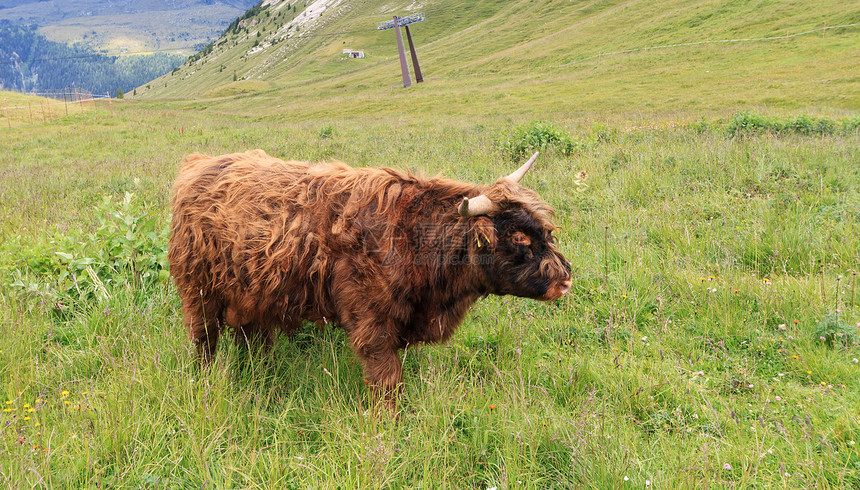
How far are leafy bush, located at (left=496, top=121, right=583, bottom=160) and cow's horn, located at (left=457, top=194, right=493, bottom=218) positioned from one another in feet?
23.4

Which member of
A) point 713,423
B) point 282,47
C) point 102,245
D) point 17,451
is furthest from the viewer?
point 282,47

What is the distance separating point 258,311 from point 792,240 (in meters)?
5.33

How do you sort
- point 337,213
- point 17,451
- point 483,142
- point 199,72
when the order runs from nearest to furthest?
1. point 17,451
2. point 337,213
3. point 483,142
4. point 199,72

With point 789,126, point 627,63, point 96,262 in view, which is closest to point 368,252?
point 96,262

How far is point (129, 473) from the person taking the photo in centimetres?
254

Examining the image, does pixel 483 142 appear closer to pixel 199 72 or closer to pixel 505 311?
pixel 505 311

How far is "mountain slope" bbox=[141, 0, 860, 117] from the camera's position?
29.5m

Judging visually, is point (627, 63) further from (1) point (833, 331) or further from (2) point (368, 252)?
(2) point (368, 252)

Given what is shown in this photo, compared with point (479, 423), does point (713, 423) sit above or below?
below

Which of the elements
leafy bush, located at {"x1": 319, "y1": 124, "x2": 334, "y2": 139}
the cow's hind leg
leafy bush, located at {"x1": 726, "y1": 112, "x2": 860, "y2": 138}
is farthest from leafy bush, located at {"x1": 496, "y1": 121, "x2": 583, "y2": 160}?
leafy bush, located at {"x1": 319, "y1": 124, "x2": 334, "y2": 139}

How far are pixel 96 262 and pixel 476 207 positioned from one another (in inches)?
157

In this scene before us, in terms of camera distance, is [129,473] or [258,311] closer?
[129,473]

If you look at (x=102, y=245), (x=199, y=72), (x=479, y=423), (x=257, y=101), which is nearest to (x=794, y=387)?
(x=479, y=423)

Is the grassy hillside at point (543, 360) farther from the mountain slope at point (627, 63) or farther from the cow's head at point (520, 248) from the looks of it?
the mountain slope at point (627, 63)
